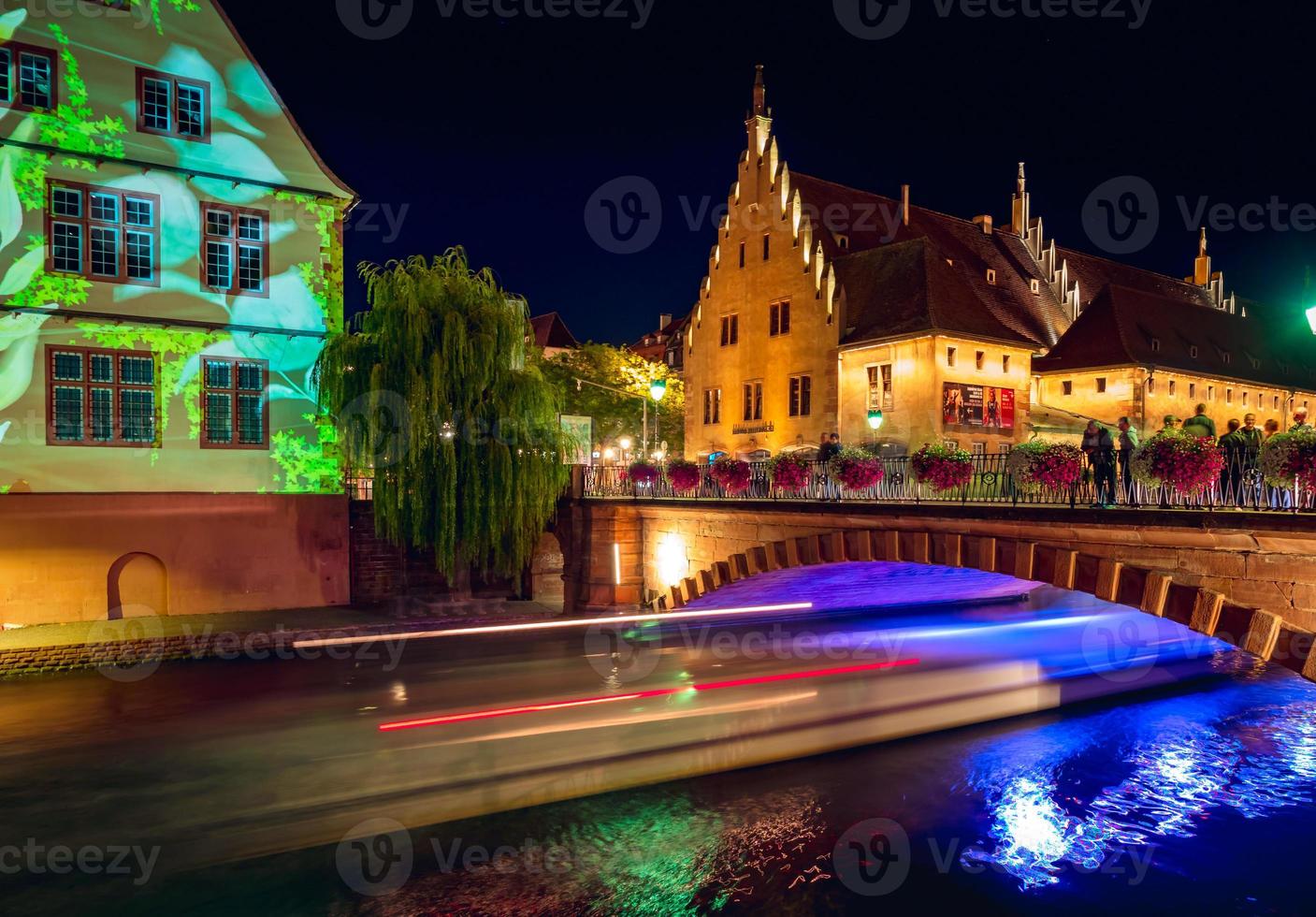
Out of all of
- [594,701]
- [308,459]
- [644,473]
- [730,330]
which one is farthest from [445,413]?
[730,330]

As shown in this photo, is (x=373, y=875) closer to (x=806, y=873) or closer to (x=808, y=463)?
(x=806, y=873)

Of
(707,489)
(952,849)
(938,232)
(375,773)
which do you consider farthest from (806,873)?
(938,232)

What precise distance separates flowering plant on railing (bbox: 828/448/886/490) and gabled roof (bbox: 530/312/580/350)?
65406 mm

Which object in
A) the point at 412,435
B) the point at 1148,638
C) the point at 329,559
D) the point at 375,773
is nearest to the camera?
→ the point at 375,773

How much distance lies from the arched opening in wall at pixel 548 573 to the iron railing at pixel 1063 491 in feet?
41.1

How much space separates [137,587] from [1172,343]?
1675 inches

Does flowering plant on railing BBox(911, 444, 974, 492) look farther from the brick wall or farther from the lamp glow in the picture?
the brick wall

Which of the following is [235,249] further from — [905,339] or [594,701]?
[905,339]

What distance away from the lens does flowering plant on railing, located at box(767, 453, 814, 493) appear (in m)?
21.2

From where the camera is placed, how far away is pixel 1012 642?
84.7 ft

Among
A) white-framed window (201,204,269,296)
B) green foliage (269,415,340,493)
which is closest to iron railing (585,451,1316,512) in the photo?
green foliage (269,415,340,493)

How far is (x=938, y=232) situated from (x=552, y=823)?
40.0m

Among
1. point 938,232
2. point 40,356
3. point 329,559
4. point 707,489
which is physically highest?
point 938,232

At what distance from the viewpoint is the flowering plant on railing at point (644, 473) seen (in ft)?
89.9
